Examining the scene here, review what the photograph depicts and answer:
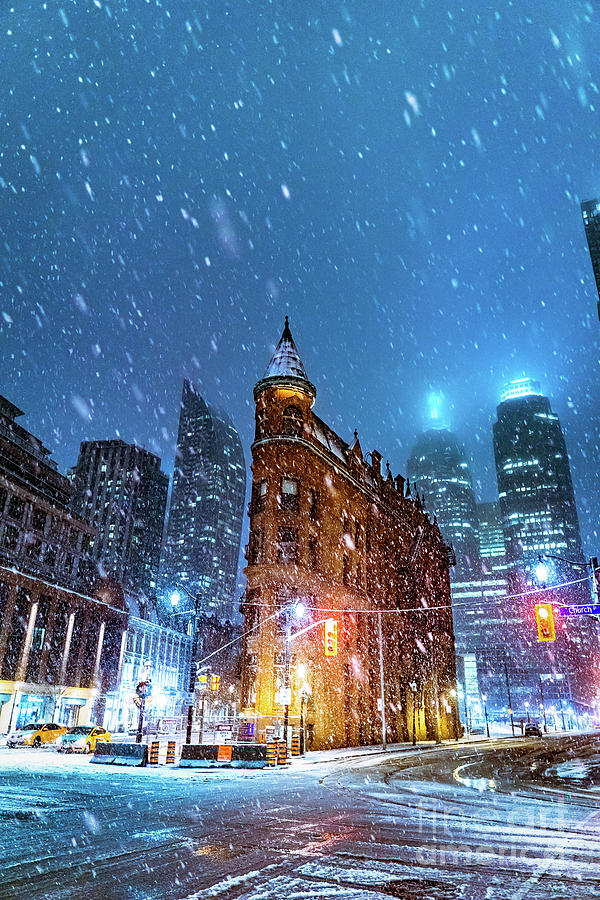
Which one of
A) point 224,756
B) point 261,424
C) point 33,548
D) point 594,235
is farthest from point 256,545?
point 594,235

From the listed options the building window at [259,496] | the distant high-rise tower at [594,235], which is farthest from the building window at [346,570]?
the distant high-rise tower at [594,235]

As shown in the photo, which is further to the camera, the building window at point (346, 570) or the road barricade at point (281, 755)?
the building window at point (346, 570)

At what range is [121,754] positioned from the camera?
26031 mm

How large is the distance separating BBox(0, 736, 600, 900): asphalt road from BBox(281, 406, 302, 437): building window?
31.3 metres

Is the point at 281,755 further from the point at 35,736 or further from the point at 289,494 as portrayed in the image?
the point at 289,494

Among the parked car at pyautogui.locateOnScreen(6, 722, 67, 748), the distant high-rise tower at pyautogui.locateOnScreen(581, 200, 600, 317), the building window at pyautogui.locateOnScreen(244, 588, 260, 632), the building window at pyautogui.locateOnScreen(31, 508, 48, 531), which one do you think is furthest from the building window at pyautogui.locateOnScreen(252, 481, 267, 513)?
the distant high-rise tower at pyautogui.locateOnScreen(581, 200, 600, 317)

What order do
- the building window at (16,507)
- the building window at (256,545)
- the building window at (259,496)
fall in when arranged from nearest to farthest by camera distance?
the building window at (256,545) → the building window at (259,496) → the building window at (16,507)

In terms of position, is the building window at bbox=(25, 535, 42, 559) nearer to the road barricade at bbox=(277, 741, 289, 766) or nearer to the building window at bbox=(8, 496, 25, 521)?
the building window at bbox=(8, 496, 25, 521)

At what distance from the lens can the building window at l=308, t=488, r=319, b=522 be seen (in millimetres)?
47000

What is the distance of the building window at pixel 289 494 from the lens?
4538cm

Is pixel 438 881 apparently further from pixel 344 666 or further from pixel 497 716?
Answer: pixel 497 716

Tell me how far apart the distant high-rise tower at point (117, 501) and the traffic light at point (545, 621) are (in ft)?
523

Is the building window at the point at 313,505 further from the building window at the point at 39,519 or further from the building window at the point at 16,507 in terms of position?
the building window at the point at 39,519

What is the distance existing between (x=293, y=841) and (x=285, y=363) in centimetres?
4381
